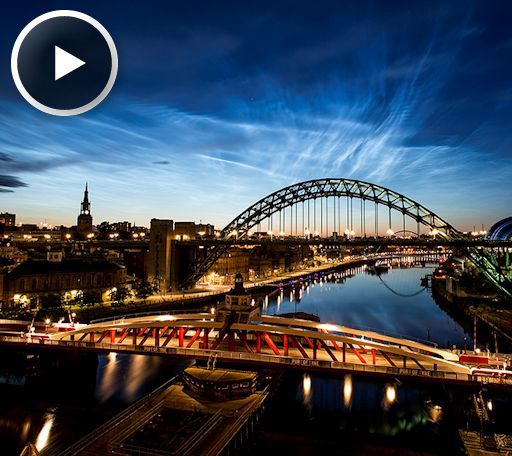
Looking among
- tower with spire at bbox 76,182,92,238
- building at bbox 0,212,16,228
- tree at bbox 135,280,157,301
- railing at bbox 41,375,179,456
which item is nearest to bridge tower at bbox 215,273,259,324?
railing at bbox 41,375,179,456

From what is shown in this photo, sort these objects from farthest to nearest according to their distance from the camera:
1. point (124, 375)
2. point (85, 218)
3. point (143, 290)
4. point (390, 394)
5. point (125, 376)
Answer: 1. point (85, 218)
2. point (143, 290)
3. point (124, 375)
4. point (125, 376)
5. point (390, 394)

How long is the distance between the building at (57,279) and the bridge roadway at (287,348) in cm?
1458

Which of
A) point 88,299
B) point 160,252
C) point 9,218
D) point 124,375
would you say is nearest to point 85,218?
point 9,218

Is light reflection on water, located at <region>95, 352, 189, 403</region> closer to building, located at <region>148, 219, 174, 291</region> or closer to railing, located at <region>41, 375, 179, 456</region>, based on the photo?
railing, located at <region>41, 375, 179, 456</region>

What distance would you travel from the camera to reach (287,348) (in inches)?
671

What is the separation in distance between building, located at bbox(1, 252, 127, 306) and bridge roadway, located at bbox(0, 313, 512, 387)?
47.8 ft

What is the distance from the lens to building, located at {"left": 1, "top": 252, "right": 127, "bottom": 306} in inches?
1319

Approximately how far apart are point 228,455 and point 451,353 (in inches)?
395

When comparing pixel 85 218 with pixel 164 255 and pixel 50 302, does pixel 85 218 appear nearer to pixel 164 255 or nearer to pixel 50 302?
pixel 164 255

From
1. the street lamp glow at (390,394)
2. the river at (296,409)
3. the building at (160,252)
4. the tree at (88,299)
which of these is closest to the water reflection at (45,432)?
the river at (296,409)

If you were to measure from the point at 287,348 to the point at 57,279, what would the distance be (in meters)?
26.9

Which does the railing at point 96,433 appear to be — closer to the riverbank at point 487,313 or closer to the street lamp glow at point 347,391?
the street lamp glow at point 347,391

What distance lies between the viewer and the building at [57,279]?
3350 cm

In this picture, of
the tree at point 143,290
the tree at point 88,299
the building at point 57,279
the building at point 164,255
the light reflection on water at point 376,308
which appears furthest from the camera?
the building at point 164,255
